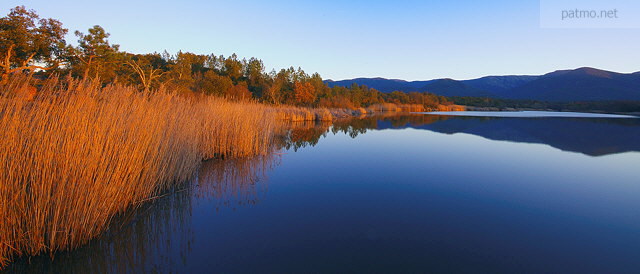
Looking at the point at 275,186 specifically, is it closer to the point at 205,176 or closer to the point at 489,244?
the point at 205,176

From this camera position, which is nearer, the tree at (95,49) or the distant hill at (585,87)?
the tree at (95,49)

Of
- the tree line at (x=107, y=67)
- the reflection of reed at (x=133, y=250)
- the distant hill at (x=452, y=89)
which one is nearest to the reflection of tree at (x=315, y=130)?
the tree line at (x=107, y=67)

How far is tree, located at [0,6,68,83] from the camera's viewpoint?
17.4m

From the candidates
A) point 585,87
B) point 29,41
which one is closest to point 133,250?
point 29,41

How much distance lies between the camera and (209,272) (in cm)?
241

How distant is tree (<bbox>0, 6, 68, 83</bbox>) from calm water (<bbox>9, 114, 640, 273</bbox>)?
1937cm

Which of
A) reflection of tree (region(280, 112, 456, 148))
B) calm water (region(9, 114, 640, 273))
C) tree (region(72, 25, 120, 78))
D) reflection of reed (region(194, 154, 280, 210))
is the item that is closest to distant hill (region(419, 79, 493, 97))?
reflection of tree (region(280, 112, 456, 148))

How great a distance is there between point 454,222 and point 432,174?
9.00 feet

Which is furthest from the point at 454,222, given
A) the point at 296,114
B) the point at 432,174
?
the point at 296,114

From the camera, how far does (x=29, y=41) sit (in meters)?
18.6

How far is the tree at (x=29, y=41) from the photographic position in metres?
17.4

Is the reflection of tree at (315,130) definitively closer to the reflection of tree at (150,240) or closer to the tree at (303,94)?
the reflection of tree at (150,240)

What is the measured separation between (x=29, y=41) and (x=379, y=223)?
2616 cm

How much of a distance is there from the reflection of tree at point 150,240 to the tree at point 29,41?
744 inches
